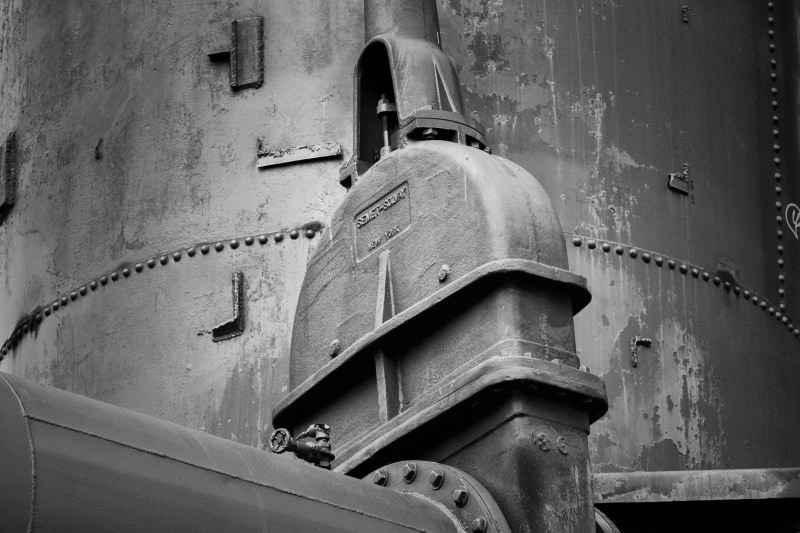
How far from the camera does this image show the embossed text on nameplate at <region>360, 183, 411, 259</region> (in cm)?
600

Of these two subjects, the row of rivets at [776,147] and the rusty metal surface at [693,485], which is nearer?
the rusty metal surface at [693,485]

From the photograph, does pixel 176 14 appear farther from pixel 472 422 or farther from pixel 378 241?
pixel 472 422

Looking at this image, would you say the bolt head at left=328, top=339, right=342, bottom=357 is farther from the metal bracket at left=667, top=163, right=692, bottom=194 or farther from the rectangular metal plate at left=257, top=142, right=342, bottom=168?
the metal bracket at left=667, top=163, right=692, bottom=194

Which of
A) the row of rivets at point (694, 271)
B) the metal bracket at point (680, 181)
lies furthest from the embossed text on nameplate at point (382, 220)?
the metal bracket at point (680, 181)

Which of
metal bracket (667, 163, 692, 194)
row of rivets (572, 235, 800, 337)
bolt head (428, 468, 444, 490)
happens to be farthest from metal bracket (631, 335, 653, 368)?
bolt head (428, 468, 444, 490)

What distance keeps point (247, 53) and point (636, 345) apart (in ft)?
8.41

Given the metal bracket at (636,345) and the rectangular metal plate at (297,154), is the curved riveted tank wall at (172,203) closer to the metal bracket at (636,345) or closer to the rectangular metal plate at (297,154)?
the rectangular metal plate at (297,154)

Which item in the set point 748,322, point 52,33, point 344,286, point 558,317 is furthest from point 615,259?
point 52,33

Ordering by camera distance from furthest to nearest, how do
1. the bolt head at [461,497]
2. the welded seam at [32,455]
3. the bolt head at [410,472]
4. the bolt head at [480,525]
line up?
the bolt head at [410,472], the bolt head at [461,497], the bolt head at [480,525], the welded seam at [32,455]

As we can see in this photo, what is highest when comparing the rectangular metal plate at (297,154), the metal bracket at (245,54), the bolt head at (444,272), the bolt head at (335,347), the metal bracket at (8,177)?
the metal bracket at (245,54)

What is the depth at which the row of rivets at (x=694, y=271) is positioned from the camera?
7.83 metres

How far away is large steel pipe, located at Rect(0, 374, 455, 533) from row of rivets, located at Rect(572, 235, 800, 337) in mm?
3647

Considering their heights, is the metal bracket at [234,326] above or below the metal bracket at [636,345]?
above

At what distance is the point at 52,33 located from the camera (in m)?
9.16
